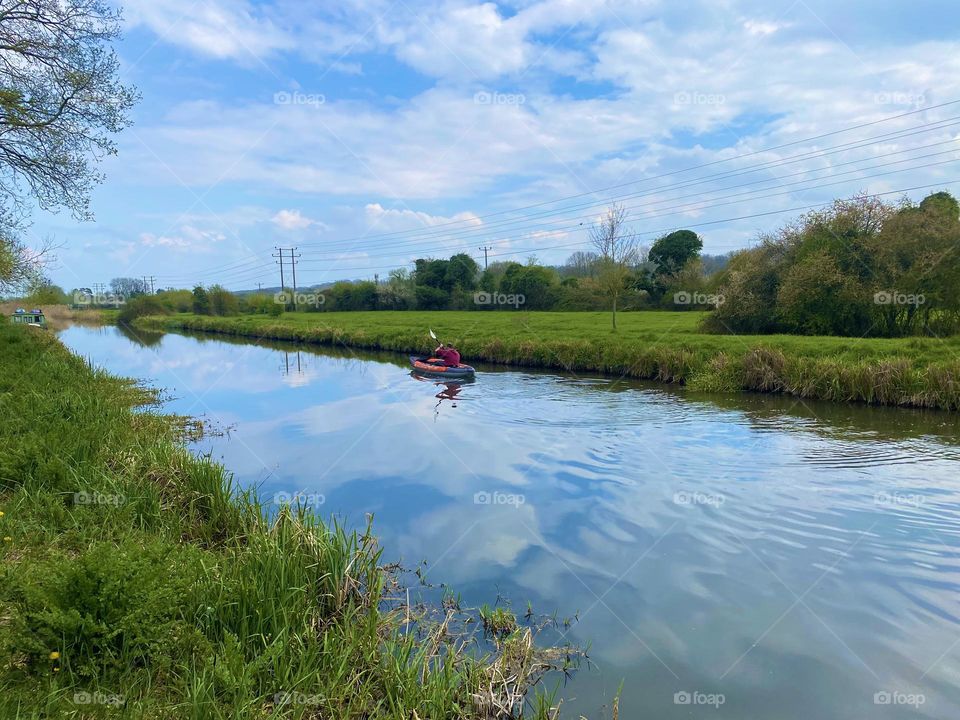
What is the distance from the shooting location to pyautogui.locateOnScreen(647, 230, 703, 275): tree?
47.8 metres

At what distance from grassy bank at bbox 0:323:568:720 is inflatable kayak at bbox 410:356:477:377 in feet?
48.5

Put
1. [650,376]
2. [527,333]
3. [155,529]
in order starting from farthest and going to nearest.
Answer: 1. [527,333]
2. [650,376]
3. [155,529]

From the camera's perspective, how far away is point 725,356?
1938 cm

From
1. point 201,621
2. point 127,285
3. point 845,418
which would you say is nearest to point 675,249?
point 845,418

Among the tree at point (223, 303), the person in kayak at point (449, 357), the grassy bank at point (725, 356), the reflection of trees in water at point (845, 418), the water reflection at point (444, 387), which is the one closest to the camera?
the reflection of trees in water at point (845, 418)

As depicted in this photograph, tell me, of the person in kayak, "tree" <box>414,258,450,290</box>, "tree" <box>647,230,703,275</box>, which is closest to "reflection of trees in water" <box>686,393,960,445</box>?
the person in kayak

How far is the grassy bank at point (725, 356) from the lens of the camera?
15.8 m

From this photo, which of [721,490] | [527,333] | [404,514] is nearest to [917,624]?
[721,490]

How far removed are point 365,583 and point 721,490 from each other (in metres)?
6.35

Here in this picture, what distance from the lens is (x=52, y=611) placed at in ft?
12.1

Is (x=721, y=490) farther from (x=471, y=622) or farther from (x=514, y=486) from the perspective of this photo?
(x=471, y=622)

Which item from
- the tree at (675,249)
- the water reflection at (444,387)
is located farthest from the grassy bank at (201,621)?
the tree at (675,249)

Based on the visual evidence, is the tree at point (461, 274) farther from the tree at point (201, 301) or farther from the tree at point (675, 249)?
the tree at point (201, 301)

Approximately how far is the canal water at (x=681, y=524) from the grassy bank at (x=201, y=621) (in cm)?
118
